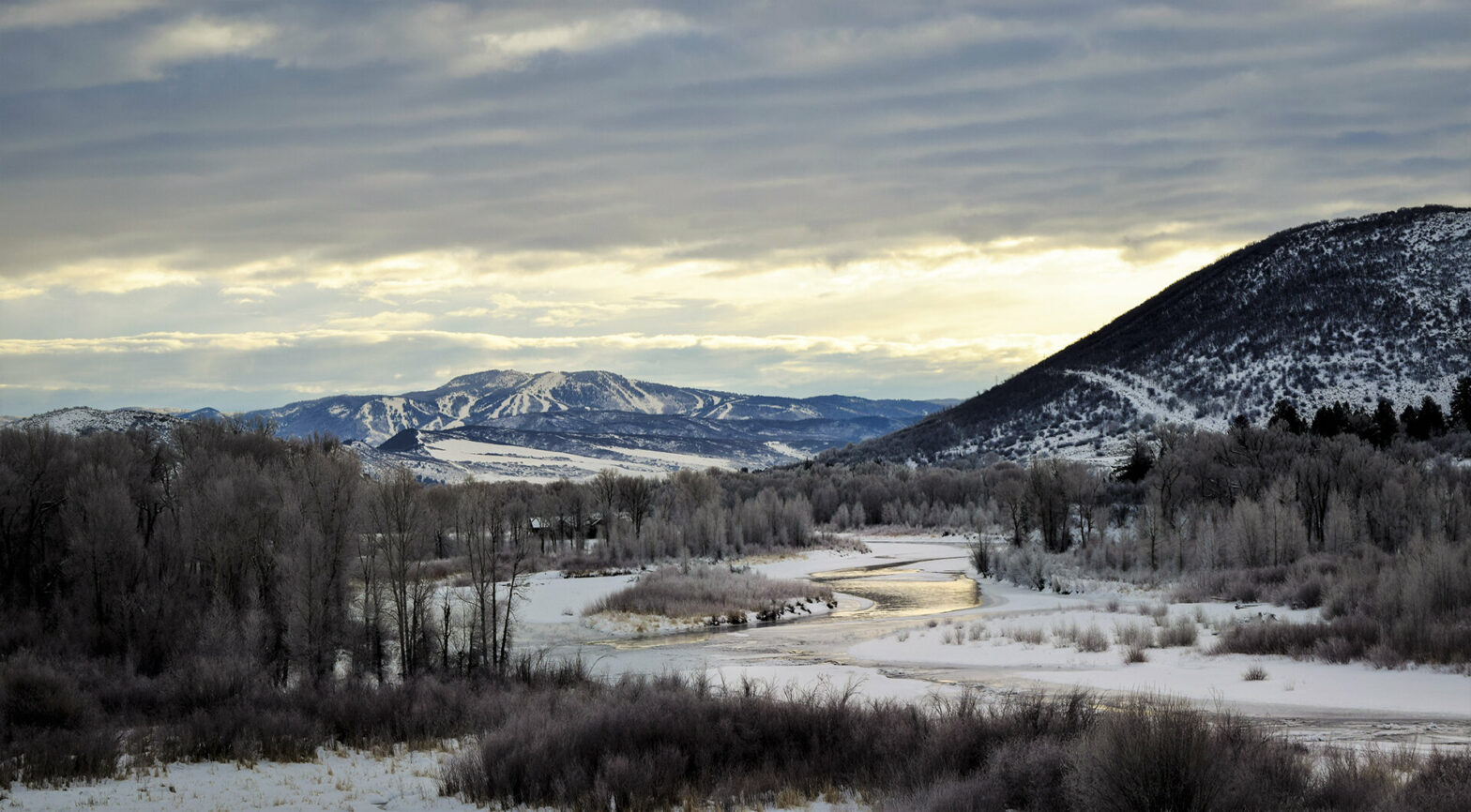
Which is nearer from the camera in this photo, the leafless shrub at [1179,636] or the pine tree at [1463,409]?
the leafless shrub at [1179,636]

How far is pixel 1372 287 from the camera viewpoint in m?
134

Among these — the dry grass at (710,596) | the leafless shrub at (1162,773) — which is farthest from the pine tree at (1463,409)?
the leafless shrub at (1162,773)

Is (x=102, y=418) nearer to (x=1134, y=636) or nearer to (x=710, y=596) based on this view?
(x=710, y=596)

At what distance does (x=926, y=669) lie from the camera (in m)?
27.1

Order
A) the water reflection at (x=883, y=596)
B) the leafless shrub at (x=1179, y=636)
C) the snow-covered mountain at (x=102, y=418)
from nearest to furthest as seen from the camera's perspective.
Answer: the leafless shrub at (x=1179, y=636) < the water reflection at (x=883, y=596) < the snow-covered mountain at (x=102, y=418)

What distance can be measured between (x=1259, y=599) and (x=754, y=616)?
65.7 ft

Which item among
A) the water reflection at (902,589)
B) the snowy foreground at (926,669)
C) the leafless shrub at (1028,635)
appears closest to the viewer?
the snowy foreground at (926,669)

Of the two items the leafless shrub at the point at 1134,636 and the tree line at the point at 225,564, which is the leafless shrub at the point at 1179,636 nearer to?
the leafless shrub at the point at 1134,636

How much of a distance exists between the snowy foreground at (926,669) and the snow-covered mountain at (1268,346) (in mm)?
85862

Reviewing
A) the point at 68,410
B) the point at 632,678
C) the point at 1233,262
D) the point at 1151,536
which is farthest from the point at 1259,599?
the point at 1233,262

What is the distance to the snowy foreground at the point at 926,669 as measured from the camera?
13.5 meters

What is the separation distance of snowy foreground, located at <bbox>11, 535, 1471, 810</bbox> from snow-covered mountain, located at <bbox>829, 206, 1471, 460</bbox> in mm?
85862

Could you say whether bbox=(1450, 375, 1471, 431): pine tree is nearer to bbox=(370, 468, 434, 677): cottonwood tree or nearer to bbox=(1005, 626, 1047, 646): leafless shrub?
bbox=(1005, 626, 1047, 646): leafless shrub

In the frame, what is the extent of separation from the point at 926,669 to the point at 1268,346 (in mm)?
122256
